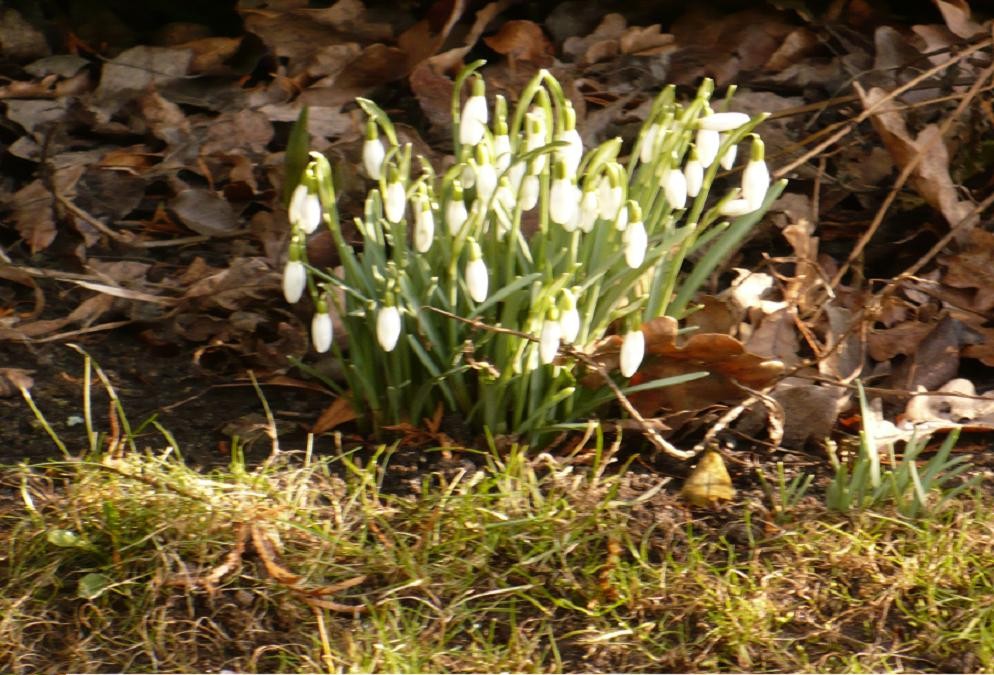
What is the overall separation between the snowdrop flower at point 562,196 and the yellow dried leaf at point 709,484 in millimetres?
551

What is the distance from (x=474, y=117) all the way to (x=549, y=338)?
17.2 inches

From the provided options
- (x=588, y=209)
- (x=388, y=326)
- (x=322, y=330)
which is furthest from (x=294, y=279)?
(x=588, y=209)

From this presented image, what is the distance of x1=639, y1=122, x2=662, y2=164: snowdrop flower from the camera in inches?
96.9

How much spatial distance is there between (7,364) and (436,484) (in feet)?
3.40

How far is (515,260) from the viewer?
2.67 metres

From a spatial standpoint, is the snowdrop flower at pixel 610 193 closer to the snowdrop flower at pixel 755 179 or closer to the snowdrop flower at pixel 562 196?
the snowdrop flower at pixel 562 196

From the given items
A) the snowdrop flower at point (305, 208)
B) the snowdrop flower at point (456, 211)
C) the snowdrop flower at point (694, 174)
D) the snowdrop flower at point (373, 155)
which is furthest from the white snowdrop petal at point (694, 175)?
the snowdrop flower at point (305, 208)

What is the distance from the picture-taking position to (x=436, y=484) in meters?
2.51

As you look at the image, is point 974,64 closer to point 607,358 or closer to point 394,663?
point 607,358

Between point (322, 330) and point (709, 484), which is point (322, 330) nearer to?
point (322, 330)

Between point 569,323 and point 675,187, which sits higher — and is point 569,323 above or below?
A: below

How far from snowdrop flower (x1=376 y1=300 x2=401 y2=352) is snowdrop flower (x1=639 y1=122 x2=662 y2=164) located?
0.56m

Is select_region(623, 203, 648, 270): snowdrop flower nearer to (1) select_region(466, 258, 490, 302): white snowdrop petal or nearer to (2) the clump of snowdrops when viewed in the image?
(2) the clump of snowdrops

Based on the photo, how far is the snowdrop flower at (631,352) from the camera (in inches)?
92.2
